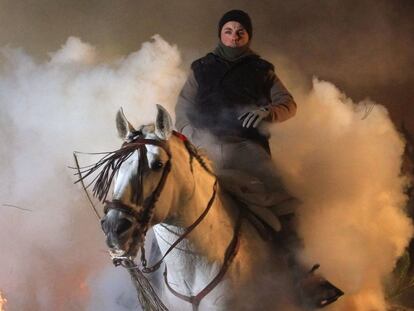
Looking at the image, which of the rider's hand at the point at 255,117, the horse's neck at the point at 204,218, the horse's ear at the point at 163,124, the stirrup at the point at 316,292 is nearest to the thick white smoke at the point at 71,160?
the rider's hand at the point at 255,117

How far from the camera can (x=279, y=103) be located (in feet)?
7.55

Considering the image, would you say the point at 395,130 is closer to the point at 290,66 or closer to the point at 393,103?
the point at 393,103

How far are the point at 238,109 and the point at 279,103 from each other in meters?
0.19

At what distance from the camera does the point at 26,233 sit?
7.93ft

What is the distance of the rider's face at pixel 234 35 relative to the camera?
93.6 inches

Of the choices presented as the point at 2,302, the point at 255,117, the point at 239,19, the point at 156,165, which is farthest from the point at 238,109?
the point at 2,302

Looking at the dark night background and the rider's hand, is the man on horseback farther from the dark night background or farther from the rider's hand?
the dark night background

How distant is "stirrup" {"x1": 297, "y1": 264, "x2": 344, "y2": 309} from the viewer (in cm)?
189

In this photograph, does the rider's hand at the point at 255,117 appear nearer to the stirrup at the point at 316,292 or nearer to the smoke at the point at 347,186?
the smoke at the point at 347,186

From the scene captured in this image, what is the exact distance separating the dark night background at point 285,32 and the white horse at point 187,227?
3.10ft

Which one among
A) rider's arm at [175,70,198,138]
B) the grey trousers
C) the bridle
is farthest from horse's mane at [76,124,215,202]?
rider's arm at [175,70,198,138]

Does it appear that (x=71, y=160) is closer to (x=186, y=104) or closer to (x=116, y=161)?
(x=186, y=104)

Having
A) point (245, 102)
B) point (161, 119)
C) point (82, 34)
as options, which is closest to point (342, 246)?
point (245, 102)

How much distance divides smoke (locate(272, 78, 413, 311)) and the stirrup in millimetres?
114
